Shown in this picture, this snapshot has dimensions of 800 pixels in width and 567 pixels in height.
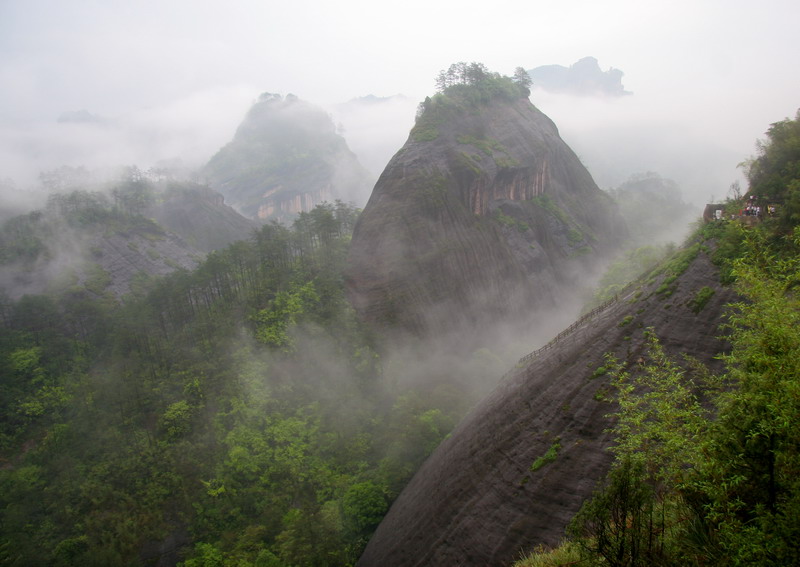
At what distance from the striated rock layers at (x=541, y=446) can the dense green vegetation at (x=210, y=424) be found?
20.8 feet

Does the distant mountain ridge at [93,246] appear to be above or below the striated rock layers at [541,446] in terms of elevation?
above

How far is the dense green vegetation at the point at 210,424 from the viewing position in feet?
77.8

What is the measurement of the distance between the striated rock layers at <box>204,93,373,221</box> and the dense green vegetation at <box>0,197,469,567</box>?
315ft

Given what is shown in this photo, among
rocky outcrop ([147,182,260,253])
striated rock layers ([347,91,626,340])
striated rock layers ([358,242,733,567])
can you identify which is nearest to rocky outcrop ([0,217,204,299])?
rocky outcrop ([147,182,260,253])

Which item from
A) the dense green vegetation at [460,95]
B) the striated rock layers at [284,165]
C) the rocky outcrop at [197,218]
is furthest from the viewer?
the striated rock layers at [284,165]

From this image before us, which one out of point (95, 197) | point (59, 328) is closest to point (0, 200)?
point (95, 197)

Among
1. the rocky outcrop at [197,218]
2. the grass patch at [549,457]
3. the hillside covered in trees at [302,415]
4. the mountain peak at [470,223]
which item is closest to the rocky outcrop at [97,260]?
the hillside covered in trees at [302,415]

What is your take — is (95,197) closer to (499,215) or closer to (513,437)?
(499,215)

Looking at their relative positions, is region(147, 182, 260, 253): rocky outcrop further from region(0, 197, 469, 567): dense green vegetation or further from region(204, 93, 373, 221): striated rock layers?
region(0, 197, 469, 567): dense green vegetation

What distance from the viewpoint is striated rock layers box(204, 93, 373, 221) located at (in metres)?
140

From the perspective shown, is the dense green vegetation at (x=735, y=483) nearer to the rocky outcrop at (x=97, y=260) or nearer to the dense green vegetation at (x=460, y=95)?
the dense green vegetation at (x=460, y=95)

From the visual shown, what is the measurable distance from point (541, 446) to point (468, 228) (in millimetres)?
33153

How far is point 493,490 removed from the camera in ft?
53.8

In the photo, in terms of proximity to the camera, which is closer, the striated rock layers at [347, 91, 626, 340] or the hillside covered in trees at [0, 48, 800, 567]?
the hillside covered in trees at [0, 48, 800, 567]
